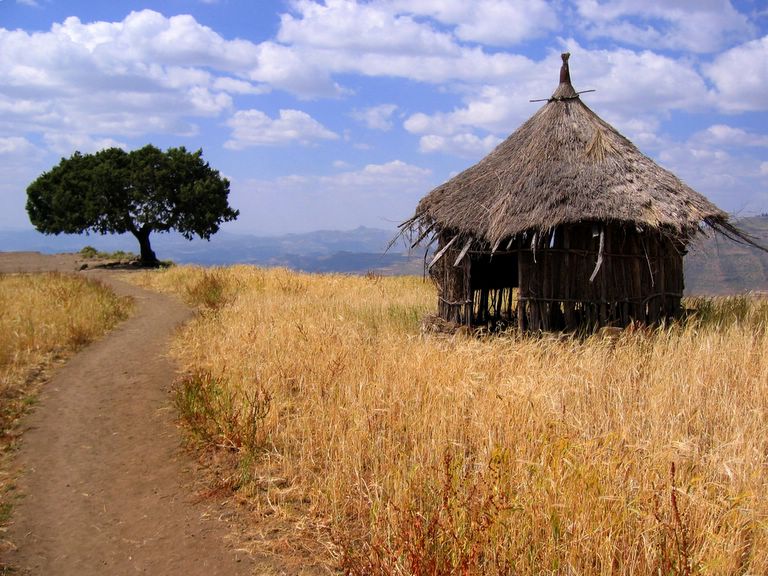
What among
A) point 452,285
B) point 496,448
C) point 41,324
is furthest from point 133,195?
point 496,448

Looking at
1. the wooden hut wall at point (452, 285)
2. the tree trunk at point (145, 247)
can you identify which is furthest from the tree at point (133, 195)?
the wooden hut wall at point (452, 285)

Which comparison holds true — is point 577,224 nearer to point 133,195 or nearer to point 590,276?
point 590,276

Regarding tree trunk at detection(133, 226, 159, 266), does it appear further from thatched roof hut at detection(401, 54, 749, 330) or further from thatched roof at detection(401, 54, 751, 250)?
thatched roof hut at detection(401, 54, 749, 330)

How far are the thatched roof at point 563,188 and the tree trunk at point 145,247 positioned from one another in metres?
23.1

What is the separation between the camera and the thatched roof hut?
8.62 meters

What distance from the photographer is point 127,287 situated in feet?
65.4

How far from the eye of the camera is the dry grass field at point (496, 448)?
3314 mm

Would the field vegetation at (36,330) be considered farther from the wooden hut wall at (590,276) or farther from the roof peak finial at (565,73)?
the roof peak finial at (565,73)

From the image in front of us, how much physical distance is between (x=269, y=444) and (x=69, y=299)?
351 inches

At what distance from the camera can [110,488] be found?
5.14 metres

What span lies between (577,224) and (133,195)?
2668 cm

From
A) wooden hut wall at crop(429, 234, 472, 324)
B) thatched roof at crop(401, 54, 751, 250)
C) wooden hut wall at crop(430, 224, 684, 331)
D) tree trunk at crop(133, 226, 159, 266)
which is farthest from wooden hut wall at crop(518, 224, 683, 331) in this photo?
tree trunk at crop(133, 226, 159, 266)

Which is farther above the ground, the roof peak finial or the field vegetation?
the roof peak finial

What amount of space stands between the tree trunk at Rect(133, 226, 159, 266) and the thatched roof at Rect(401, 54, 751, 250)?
23.1m
